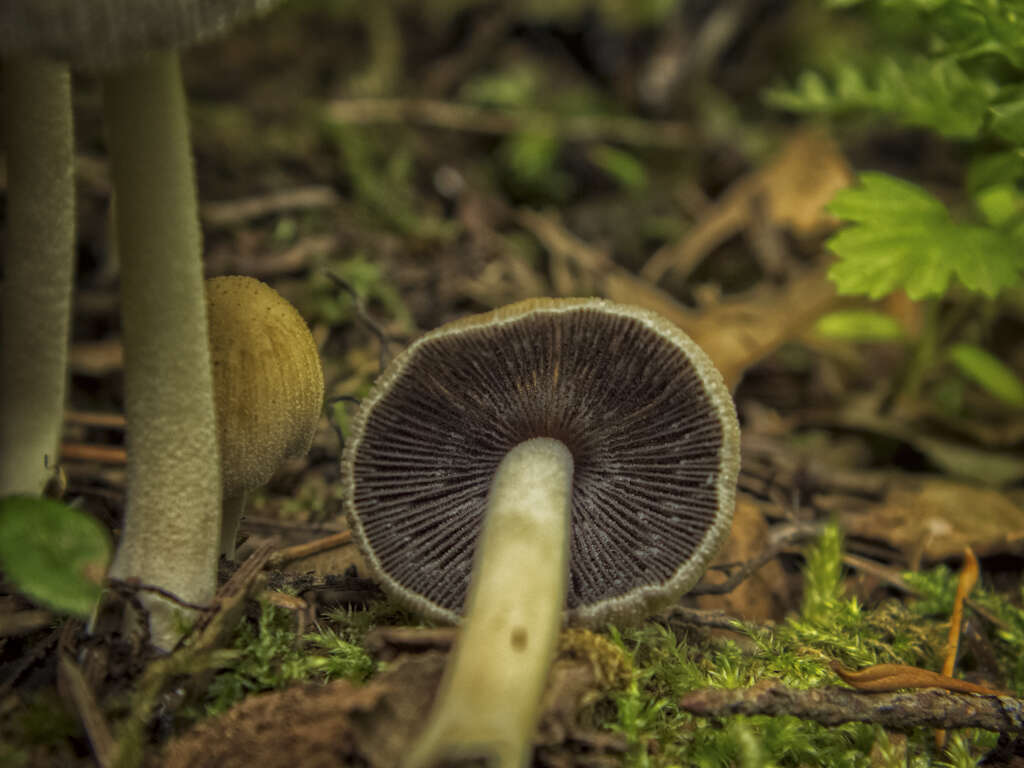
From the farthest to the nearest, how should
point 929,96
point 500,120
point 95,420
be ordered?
1. point 500,120
2. point 95,420
3. point 929,96

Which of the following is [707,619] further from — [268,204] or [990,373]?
[268,204]

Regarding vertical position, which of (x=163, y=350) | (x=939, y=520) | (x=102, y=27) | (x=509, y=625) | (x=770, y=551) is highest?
(x=102, y=27)

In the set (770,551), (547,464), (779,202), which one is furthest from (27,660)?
(779,202)

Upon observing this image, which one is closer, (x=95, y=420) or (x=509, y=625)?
(x=509, y=625)

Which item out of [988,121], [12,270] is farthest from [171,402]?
[988,121]

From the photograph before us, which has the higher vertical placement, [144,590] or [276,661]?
[144,590]

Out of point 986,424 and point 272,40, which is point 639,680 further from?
point 272,40
